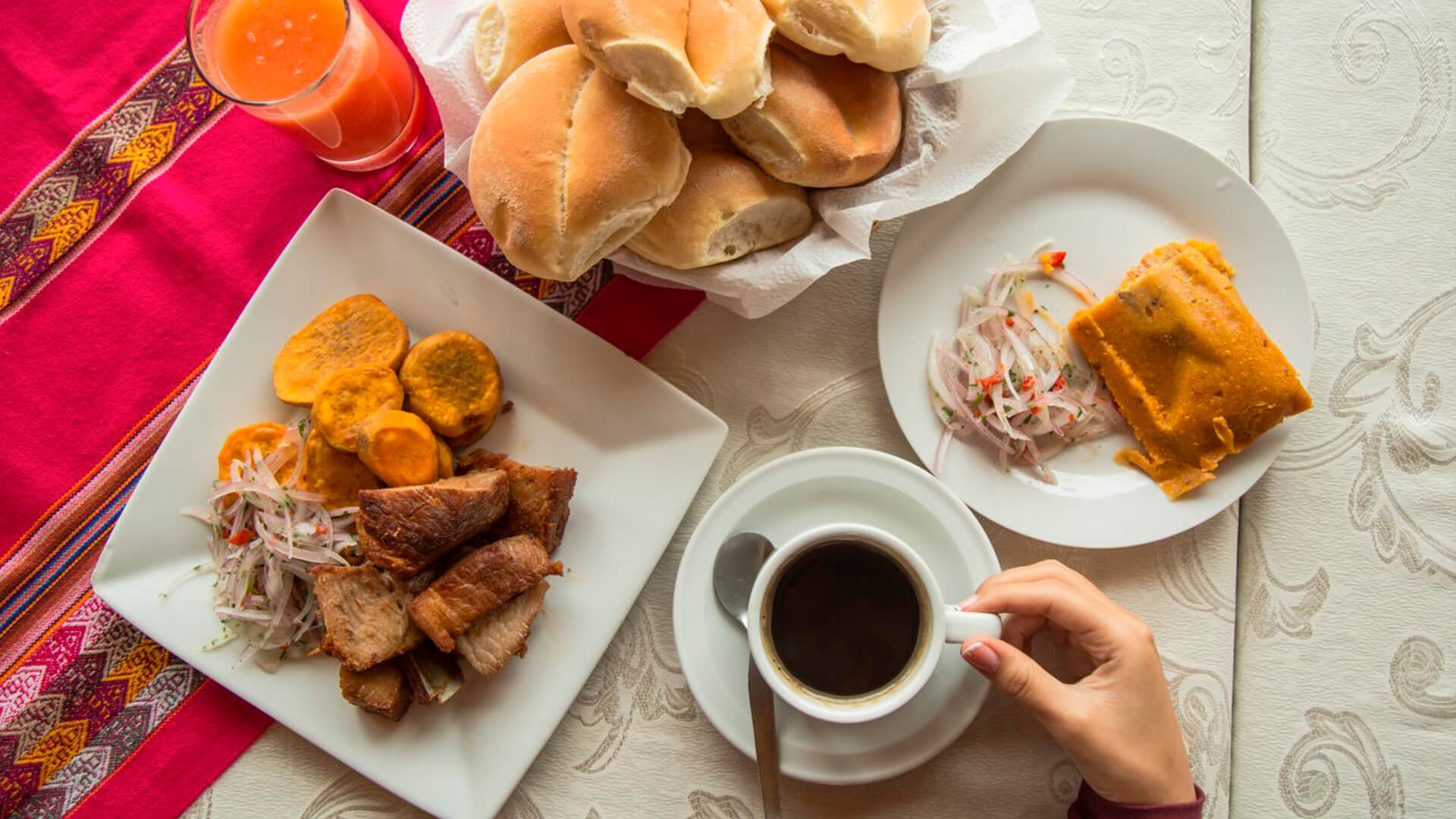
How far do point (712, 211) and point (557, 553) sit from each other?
0.59m

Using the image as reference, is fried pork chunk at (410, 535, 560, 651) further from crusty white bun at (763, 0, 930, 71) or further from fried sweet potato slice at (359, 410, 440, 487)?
crusty white bun at (763, 0, 930, 71)

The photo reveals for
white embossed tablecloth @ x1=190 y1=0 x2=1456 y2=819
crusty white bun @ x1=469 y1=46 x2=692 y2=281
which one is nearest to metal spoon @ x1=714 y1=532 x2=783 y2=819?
white embossed tablecloth @ x1=190 y1=0 x2=1456 y2=819

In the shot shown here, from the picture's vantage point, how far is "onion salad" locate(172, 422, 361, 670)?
53.1 inches

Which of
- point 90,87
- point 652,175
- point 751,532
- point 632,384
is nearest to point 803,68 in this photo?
point 652,175

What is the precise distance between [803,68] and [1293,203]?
0.92 metres

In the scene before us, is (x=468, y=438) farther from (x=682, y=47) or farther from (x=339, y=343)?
(x=682, y=47)

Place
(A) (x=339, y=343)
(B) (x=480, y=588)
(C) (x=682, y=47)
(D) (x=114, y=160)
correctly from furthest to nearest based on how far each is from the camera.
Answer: (D) (x=114, y=160)
(A) (x=339, y=343)
(B) (x=480, y=588)
(C) (x=682, y=47)

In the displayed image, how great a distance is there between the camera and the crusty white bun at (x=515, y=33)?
46.3 inches

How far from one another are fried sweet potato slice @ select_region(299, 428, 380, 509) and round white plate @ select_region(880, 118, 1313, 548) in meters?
0.83

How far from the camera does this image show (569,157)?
1.11 m

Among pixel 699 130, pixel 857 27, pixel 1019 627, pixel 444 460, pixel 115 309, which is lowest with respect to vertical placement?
pixel 1019 627

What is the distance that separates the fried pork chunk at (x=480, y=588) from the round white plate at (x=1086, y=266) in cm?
60

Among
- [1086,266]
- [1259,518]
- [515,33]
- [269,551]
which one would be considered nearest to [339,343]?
[269,551]

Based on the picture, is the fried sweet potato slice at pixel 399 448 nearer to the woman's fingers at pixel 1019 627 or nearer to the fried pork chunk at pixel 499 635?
the fried pork chunk at pixel 499 635
